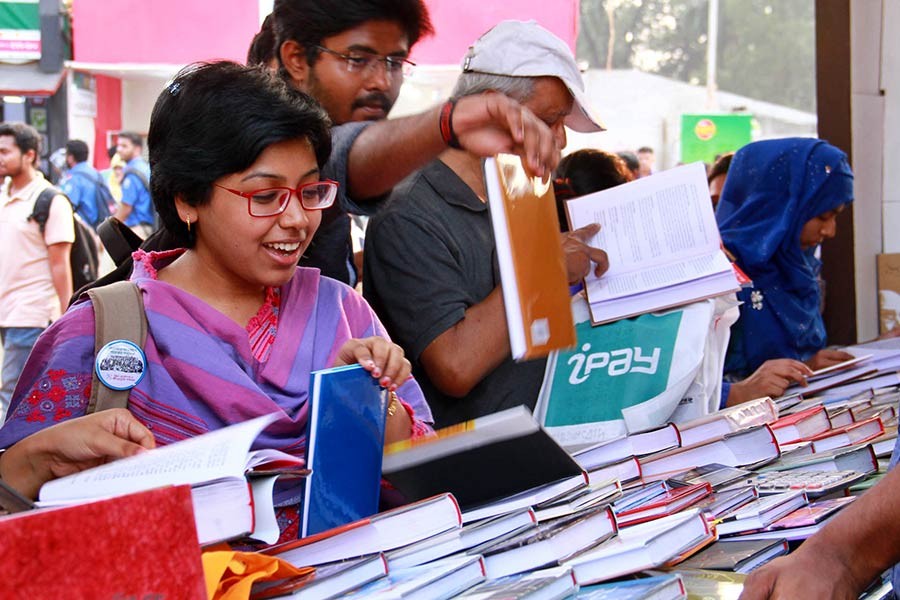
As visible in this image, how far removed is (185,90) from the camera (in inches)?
75.0

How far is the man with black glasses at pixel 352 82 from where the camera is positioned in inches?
86.6

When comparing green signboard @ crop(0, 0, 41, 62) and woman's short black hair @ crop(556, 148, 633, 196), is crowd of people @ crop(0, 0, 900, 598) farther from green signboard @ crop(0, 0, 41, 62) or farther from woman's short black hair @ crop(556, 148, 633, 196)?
green signboard @ crop(0, 0, 41, 62)

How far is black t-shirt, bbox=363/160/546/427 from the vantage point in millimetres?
2342

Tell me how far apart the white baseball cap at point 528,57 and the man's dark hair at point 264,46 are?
47 cm

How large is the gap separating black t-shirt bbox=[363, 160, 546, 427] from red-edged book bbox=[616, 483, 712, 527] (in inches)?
26.0

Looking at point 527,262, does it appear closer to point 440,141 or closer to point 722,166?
point 440,141

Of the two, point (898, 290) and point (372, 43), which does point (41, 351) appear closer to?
point (372, 43)

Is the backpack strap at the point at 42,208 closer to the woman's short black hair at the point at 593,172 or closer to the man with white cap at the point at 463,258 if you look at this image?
the woman's short black hair at the point at 593,172

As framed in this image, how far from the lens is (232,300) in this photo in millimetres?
1932

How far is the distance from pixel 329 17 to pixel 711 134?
13751mm

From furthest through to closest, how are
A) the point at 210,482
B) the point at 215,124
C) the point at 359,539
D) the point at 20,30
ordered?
the point at 20,30
the point at 215,124
the point at 359,539
the point at 210,482

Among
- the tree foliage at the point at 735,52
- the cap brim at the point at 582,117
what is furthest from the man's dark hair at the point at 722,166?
the tree foliage at the point at 735,52

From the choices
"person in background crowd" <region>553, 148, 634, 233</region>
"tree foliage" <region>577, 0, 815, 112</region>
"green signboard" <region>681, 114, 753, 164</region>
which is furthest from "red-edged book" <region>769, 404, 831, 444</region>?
"tree foliage" <region>577, 0, 815, 112</region>

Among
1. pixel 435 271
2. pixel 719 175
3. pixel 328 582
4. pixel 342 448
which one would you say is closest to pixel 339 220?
pixel 435 271
